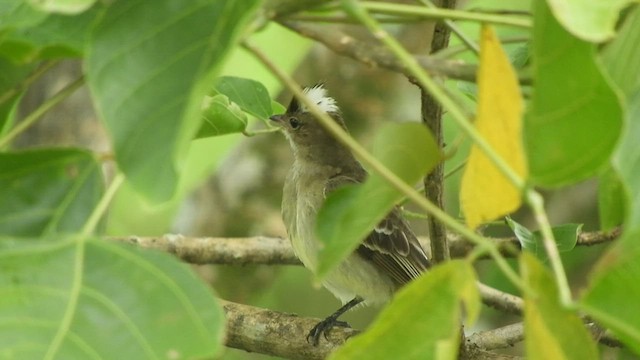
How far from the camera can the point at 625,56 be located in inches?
35.4

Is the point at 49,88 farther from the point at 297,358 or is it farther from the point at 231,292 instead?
the point at 297,358

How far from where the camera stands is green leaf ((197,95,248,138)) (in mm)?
1421

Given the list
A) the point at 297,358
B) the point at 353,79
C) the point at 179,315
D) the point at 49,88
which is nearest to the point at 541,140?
the point at 179,315

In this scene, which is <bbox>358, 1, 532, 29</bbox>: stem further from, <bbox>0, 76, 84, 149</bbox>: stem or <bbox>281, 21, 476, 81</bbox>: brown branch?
<bbox>0, 76, 84, 149</bbox>: stem

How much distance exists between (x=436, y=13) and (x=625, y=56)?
0.55ft

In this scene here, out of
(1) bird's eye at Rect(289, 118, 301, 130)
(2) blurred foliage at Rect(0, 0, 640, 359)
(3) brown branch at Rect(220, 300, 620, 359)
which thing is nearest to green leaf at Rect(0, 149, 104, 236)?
(2) blurred foliage at Rect(0, 0, 640, 359)

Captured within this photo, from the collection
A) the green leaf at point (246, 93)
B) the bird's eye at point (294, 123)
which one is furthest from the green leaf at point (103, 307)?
the bird's eye at point (294, 123)

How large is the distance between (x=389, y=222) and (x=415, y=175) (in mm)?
2097

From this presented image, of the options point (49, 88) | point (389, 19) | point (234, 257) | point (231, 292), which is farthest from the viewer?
point (231, 292)

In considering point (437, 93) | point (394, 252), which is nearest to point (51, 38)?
point (437, 93)

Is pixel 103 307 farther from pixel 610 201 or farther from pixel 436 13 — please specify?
pixel 610 201

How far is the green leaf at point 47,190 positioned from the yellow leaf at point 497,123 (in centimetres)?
41

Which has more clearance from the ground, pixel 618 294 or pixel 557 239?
pixel 618 294

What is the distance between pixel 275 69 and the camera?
2.88 ft
